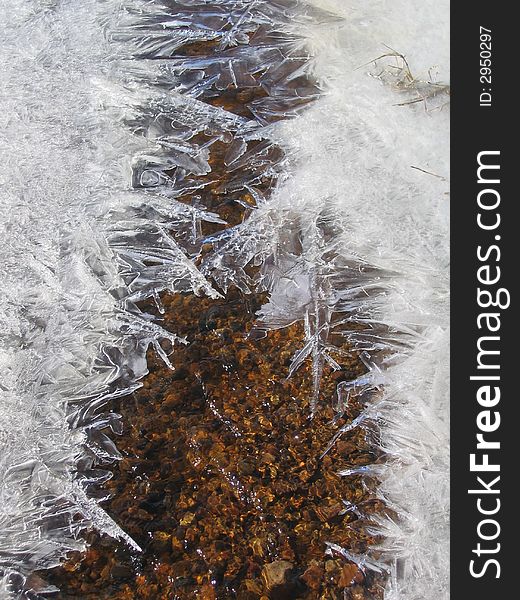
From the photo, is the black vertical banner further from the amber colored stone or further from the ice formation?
the amber colored stone

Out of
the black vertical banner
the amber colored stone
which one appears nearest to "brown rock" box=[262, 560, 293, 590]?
the amber colored stone

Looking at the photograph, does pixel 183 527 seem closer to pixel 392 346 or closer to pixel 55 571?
pixel 55 571

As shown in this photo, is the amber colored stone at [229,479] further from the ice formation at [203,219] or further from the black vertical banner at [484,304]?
the black vertical banner at [484,304]

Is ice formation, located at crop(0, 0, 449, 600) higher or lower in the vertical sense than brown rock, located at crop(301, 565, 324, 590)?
higher

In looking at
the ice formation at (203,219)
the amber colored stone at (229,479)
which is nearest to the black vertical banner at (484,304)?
the ice formation at (203,219)

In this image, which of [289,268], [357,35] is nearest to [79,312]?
[289,268]
